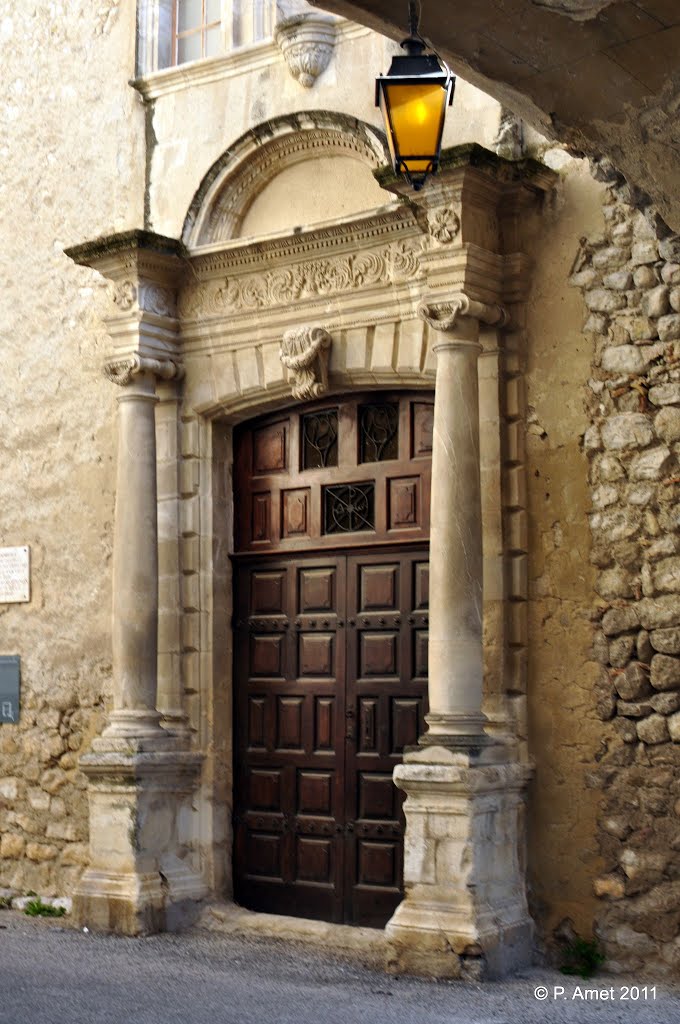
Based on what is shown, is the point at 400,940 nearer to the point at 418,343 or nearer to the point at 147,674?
the point at 147,674

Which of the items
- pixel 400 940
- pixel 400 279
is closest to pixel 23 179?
pixel 400 279

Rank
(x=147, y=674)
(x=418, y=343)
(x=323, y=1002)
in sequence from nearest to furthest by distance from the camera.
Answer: (x=323, y=1002) < (x=418, y=343) < (x=147, y=674)

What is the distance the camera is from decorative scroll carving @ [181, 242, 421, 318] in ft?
26.1

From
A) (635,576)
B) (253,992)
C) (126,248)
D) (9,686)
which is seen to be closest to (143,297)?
(126,248)

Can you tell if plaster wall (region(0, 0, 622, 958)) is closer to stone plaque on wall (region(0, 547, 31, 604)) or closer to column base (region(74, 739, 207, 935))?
stone plaque on wall (region(0, 547, 31, 604))

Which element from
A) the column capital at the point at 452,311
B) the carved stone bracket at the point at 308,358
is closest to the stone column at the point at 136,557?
the carved stone bracket at the point at 308,358

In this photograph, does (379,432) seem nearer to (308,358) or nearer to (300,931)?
(308,358)

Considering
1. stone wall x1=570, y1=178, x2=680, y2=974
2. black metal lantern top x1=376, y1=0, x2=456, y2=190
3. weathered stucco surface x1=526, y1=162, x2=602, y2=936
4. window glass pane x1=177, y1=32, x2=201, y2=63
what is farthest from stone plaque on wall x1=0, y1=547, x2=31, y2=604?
black metal lantern top x1=376, y1=0, x2=456, y2=190

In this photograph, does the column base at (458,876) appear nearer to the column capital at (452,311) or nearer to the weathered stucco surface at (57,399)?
the column capital at (452,311)

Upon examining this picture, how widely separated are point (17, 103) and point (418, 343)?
404cm

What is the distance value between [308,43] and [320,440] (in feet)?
7.61

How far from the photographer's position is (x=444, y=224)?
24.0 ft

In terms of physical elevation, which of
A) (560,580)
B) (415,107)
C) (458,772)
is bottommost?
(458,772)

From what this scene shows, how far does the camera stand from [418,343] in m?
7.86
